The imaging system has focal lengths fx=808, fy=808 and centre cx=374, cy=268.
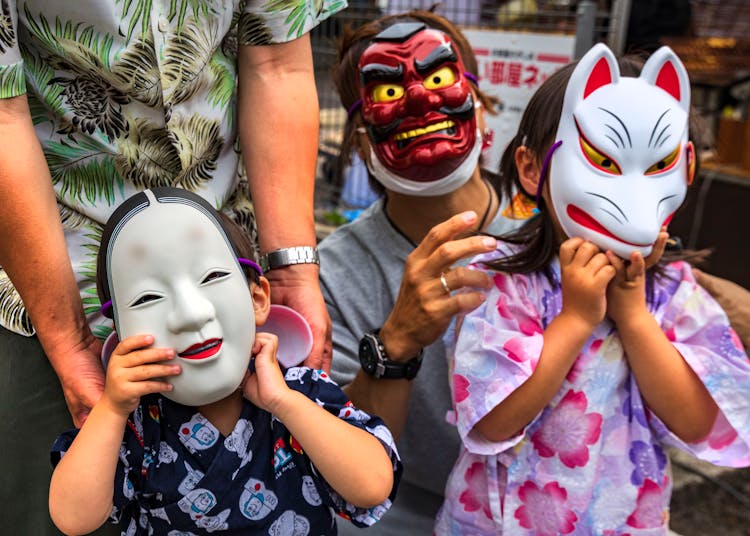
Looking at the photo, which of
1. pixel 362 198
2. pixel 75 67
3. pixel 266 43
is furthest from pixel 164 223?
pixel 362 198

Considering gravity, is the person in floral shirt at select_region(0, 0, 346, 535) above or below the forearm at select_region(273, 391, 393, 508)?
above

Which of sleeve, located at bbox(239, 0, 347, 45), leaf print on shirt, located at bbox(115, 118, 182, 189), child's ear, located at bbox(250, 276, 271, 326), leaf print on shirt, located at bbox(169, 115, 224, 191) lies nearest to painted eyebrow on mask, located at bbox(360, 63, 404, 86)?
sleeve, located at bbox(239, 0, 347, 45)

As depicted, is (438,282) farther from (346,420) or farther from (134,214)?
(134,214)

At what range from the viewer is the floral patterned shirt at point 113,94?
42.5 inches

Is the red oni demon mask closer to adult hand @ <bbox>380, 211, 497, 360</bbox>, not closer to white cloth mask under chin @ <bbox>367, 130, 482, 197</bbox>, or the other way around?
white cloth mask under chin @ <bbox>367, 130, 482, 197</bbox>

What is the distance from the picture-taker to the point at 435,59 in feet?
4.98

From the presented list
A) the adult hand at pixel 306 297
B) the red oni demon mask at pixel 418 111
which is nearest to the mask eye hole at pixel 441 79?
the red oni demon mask at pixel 418 111

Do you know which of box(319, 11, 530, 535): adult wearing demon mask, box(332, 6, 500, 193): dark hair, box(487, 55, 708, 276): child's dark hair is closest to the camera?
box(487, 55, 708, 276): child's dark hair

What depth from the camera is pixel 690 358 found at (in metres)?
1.23

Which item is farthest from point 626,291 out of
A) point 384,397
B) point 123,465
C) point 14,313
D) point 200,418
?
point 14,313

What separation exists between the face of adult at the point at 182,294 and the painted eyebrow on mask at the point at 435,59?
68cm

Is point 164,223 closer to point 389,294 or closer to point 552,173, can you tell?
point 552,173

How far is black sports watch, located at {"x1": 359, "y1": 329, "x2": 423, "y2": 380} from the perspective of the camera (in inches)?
51.8

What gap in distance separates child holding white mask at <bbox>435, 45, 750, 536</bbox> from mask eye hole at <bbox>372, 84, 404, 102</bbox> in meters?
0.30
